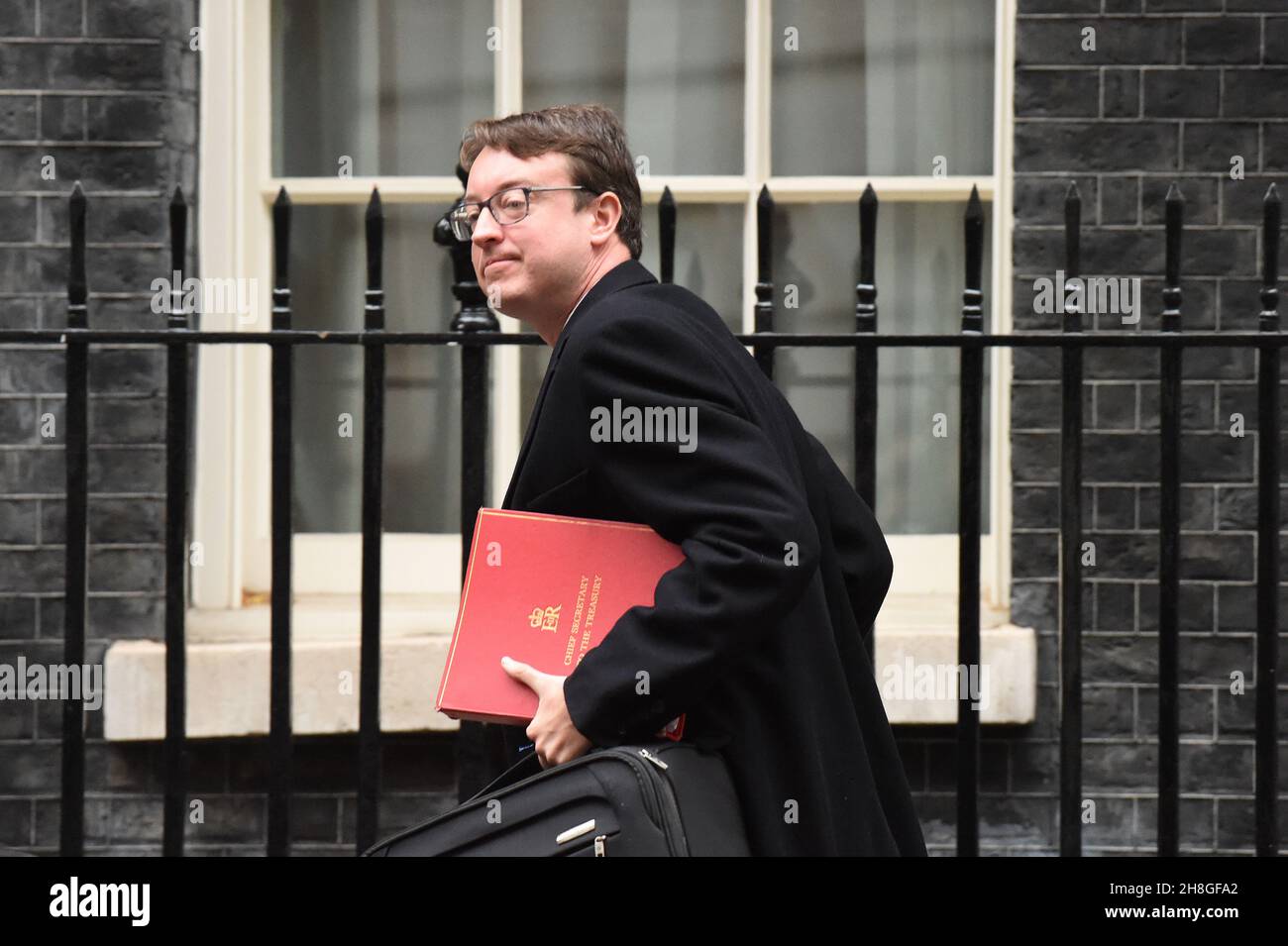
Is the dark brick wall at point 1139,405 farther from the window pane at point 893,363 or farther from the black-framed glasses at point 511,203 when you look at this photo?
the black-framed glasses at point 511,203

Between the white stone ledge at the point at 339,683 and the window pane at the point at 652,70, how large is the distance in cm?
161

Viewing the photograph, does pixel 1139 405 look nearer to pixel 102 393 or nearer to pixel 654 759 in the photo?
pixel 654 759

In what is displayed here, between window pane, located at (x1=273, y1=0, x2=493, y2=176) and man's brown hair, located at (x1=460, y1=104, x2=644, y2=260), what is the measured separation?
7.70 ft

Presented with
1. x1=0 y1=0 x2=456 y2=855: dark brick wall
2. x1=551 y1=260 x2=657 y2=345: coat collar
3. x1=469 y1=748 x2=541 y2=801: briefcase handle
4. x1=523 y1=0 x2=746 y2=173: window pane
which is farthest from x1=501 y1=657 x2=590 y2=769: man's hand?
x1=523 y1=0 x2=746 y2=173: window pane

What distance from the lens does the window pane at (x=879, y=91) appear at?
4645 mm

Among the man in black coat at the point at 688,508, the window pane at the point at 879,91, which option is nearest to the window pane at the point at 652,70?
the window pane at the point at 879,91

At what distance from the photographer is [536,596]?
86.4 inches

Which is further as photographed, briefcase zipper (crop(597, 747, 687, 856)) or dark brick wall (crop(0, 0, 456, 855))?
dark brick wall (crop(0, 0, 456, 855))

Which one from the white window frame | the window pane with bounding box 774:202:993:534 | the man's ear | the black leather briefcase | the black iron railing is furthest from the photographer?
the window pane with bounding box 774:202:993:534

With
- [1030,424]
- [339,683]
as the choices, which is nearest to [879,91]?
[1030,424]

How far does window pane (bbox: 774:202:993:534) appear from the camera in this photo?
462 cm

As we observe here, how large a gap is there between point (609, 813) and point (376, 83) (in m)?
3.27

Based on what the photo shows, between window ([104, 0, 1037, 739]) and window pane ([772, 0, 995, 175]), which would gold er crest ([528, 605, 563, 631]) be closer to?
window ([104, 0, 1037, 739])

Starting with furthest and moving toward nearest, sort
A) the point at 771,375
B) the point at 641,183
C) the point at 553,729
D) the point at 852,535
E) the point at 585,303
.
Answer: the point at 641,183 → the point at 771,375 → the point at 852,535 → the point at 585,303 → the point at 553,729
